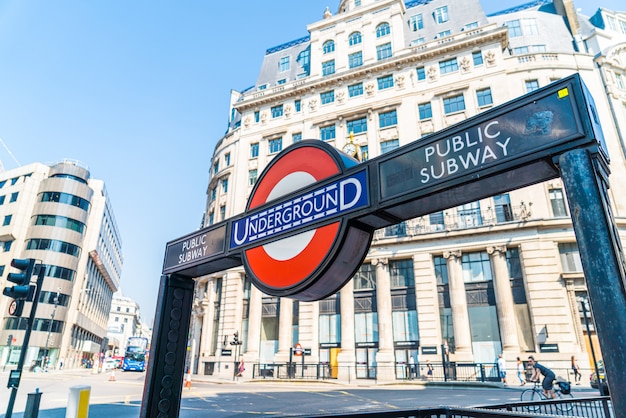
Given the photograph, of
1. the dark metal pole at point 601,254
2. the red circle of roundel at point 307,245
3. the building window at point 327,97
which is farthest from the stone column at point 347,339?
the dark metal pole at point 601,254

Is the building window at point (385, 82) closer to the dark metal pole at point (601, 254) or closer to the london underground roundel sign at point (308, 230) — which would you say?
the london underground roundel sign at point (308, 230)

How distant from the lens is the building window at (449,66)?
3176 centimetres

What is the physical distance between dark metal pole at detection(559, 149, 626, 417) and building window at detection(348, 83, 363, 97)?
112ft

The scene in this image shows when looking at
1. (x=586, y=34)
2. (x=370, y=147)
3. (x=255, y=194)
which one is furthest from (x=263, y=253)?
(x=586, y=34)

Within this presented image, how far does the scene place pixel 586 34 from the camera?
33844 millimetres

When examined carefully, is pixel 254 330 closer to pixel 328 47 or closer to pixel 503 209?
pixel 503 209

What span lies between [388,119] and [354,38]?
9.92 m

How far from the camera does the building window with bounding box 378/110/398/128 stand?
1289 inches

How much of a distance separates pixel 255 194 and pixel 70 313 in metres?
58.8

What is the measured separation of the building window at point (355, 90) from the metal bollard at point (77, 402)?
1283 inches

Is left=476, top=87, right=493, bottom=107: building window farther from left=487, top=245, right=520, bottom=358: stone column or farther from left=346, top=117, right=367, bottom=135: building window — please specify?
left=487, top=245, right=520, bottom=358: stone column

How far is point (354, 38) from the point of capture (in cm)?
3728

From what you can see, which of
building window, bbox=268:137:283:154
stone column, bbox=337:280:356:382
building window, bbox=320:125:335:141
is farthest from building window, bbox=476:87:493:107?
building window, bbox=268:137:283:154

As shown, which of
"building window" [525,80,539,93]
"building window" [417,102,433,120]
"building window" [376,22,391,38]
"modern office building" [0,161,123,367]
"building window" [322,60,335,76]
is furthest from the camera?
"modern office building" [0,161,123,367]
